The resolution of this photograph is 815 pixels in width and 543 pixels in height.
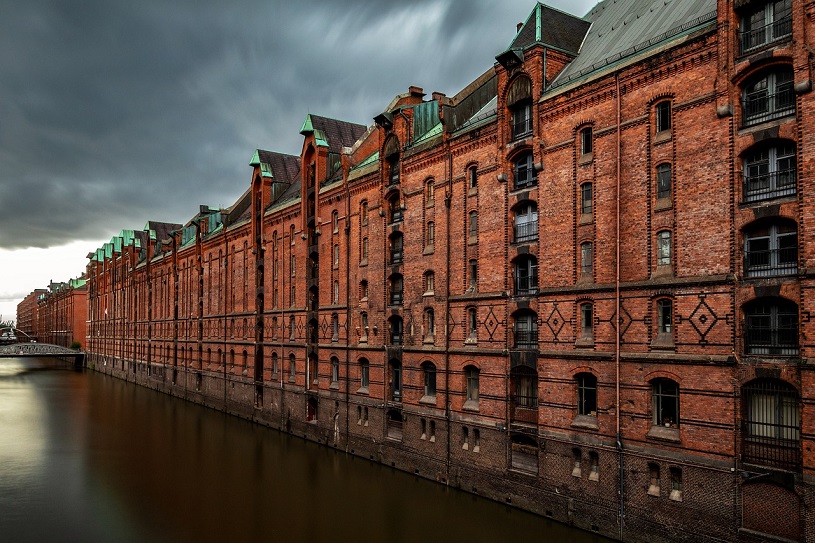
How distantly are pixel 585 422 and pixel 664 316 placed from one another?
4603mm

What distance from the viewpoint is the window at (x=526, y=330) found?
80.7ft

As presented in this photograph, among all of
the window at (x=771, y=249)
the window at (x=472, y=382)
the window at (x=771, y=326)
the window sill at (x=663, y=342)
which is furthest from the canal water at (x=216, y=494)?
the window at (x=771, y=249)

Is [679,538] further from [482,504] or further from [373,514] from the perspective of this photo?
[373,514]

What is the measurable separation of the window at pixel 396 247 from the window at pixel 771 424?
17777mm

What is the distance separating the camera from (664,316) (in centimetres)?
1983

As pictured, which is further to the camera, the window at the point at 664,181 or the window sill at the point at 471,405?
the window sill at the point at 471,405

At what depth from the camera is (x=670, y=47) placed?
1958cm

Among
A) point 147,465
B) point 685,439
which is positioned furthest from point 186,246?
point 685,439

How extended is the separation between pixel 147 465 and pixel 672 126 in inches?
1142

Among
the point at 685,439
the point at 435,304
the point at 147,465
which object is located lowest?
the point at 147,465

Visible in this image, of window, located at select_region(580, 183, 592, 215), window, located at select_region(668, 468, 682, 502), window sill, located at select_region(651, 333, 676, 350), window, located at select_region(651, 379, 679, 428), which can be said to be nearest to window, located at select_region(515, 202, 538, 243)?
window, located at select_region(580, 183, 592, 215)

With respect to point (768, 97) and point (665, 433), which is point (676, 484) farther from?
point (768, 97)

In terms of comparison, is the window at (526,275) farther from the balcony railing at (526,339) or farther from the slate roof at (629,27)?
the slate roof at (629,27)

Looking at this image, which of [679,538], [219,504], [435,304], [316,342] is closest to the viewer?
[679,538]
